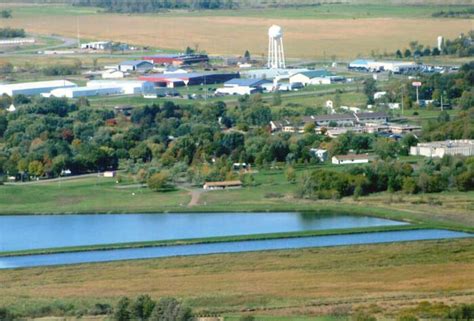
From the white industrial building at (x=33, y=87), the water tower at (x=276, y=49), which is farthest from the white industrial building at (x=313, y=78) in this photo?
the white industrial building at (x=33, y=87)

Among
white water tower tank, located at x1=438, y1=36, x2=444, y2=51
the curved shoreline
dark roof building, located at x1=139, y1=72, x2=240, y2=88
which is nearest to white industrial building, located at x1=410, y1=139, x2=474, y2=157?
the curved shoreline

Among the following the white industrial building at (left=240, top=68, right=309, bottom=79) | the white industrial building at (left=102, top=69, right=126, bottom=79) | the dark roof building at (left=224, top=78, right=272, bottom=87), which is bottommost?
the white industrial building at (left=102, top=69, right=126, bottom=79)

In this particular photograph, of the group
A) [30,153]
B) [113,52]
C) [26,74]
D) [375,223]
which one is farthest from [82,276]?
[113,52]

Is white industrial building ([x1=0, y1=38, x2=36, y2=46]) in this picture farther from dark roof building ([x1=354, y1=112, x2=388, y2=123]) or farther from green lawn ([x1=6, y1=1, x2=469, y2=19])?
dark roof building ([x1=354, y1=112, x2=388, y2=123])

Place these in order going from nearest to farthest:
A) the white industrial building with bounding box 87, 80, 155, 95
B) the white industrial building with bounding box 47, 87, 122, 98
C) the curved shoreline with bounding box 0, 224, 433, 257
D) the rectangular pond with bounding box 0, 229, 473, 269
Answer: the rectangular pond with bounding box 0, 229, 473, 269 < the curved shoreline with bounding box 0, 224, 433, 257 < the white industrial building with bounding box 47, 87, 122, 98 < the white industrial building with bounding box 87, 80, 155, 95

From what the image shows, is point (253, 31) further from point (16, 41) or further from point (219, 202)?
point (219, 202)

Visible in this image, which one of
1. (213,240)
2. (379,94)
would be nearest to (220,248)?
(213,240)
